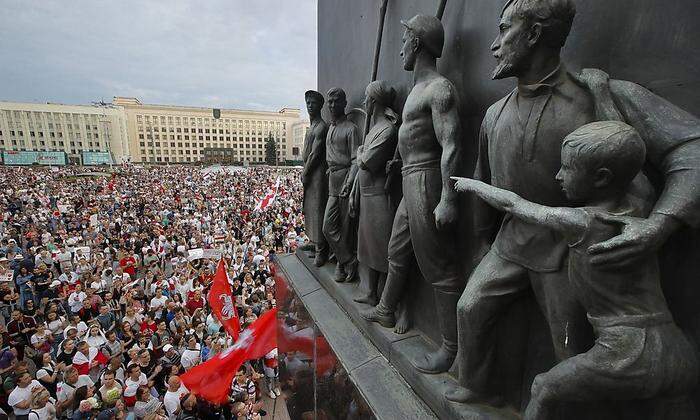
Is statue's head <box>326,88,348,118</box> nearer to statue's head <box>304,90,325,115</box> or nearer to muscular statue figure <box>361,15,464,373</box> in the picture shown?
statue's head <box>304,90,325,115</box>

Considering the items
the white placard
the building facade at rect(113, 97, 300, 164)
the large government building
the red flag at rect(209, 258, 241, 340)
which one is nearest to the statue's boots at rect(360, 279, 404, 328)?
the red flag at rect(209, 258, 241, 340)

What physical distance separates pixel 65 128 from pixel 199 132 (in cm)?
3672

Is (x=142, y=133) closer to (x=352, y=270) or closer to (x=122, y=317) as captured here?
(x=122, y=317)

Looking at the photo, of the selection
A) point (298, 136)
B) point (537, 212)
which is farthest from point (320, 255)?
point (298, 136)

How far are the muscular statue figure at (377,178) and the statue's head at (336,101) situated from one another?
124 cm

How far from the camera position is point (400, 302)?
3.95 m

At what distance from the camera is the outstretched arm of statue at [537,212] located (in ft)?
5.81

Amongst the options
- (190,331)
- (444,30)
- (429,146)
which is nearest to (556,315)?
(429,146)

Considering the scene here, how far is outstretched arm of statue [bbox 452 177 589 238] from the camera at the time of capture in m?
1.77

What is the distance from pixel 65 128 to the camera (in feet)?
334

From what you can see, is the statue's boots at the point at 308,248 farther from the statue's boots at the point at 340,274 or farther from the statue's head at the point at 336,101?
the statue's head at the point at 336,101

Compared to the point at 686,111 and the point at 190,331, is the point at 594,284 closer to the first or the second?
the point at 686,111

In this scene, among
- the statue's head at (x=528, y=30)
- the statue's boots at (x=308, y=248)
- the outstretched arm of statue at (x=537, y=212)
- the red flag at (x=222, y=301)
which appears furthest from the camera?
the statue's boots at (x=308, y=248)

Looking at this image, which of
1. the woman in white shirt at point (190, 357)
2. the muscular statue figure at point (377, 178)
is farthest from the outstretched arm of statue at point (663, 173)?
the woman in white shirt at point (190, 357)
